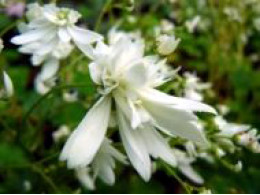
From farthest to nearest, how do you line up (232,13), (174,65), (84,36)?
1. (174,65)
2. (232,13)
3. (84,36)

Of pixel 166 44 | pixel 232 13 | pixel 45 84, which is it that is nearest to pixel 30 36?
pixel 166 44

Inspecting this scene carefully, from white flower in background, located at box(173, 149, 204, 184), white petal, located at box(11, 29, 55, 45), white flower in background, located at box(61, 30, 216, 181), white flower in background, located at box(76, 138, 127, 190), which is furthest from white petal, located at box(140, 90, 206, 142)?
white flower in background, located at box(173, 149, 204, 184)

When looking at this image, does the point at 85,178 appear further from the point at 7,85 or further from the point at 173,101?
the point at 173,101

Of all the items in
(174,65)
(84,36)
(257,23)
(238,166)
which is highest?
(84,36)

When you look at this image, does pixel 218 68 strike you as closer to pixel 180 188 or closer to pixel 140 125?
pixel 180 188

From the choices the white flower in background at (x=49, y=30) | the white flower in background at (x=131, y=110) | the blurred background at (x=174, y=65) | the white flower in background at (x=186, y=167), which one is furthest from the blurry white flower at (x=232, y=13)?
the white flower in background at (x=131, y=110)

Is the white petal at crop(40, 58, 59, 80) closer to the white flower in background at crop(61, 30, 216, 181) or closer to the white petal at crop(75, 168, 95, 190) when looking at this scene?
the white petal at crop(75, 168, 95, 190)

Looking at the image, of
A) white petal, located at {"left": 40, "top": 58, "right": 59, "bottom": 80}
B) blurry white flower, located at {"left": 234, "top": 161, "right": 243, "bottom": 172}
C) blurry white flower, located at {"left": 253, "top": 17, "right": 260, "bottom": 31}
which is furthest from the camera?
blurry white flower, located at {"left": 253, "top": 17, "right": 260, "bottom": 31}
